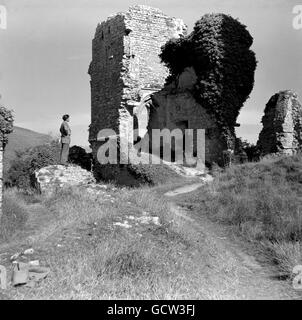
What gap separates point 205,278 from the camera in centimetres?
757

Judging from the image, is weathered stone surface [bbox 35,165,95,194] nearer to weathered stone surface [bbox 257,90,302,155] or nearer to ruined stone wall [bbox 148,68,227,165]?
ruined stone wall [bbox 148,68,227,165]

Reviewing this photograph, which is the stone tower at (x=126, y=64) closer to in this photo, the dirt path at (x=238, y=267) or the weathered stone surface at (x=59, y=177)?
the weathered stone surface at (x=59, y=177)

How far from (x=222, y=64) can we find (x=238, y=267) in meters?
15.9

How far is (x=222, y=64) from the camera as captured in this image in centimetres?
2298

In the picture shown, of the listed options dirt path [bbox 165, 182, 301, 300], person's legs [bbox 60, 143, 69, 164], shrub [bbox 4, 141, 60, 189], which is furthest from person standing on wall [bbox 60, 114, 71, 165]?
dirt path [bbox 165, 182, 301, 300]

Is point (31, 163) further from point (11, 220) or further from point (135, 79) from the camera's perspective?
point (11, 220)

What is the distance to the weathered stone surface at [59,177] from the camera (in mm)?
17622

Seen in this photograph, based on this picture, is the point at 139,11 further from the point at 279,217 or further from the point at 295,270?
the point at 295,270

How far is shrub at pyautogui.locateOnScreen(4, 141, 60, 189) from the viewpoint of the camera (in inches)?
964

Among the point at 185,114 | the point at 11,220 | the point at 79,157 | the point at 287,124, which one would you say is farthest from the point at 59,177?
the point at 287,124

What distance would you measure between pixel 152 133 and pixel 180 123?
250cm

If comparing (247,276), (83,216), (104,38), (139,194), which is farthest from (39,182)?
(104,38)

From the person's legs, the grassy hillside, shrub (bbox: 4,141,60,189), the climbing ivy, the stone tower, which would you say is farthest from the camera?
the stone tower

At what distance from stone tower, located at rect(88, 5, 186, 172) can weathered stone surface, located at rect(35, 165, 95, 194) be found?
7663 millimetres
